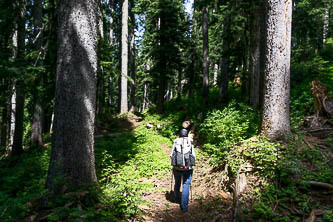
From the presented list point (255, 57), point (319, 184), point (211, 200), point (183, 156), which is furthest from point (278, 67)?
point (255, 57)

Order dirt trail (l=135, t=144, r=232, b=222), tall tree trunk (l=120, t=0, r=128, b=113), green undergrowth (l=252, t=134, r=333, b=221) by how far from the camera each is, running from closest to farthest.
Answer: green undergrowth (l=252, t=134, r=333, b=221) → dirt trail (l=135, t=144, r=232, b=222) → tall tree trunk (l=120, t=0, r=128, b=113)

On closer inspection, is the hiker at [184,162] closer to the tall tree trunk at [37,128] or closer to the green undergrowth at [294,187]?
the green undergrowth at [294,187]

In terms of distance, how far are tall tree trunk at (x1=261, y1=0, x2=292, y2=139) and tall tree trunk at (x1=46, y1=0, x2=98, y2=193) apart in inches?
176

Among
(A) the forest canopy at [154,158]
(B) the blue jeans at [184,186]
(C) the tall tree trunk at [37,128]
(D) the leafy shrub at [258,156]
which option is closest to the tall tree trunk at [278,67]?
(A) the forest canopy at [154,158]

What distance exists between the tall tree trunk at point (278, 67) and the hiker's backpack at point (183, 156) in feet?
6.95

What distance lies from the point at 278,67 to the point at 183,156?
11.0 feet

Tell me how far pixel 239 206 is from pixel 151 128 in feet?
31.4

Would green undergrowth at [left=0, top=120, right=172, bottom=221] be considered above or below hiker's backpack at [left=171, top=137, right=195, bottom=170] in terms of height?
below

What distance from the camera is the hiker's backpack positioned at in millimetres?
5148

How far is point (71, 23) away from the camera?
167 inches

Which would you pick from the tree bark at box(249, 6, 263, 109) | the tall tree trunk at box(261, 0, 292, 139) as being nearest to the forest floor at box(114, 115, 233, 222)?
the tall tree trunk at box(261, 0, 292, 139)

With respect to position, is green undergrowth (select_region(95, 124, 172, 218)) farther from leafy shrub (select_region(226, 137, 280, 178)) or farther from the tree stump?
the tree stump

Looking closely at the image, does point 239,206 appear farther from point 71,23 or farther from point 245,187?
point 71,23

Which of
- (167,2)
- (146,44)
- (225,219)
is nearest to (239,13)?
(167,2)
